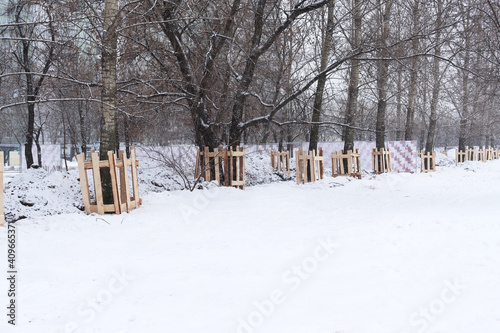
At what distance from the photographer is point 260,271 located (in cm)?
487

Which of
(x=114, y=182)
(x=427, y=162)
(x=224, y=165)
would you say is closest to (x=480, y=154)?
(x=427, y=162)

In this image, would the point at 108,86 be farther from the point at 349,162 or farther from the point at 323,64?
the point at 349,162

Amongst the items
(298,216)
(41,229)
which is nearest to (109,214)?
(41,229)

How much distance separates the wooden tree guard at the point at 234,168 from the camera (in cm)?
1262

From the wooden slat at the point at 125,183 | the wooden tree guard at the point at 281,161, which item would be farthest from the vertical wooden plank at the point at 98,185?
the wooden tree guard at the point at 281,161

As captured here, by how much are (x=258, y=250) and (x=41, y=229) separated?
3.76 metres

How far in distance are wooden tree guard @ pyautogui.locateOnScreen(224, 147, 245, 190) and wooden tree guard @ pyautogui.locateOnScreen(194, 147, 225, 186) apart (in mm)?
251

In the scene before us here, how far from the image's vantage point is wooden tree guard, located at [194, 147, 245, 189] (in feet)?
41.4

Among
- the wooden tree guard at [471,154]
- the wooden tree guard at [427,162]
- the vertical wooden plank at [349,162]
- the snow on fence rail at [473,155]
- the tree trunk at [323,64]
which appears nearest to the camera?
the tree trunk at [323,64]

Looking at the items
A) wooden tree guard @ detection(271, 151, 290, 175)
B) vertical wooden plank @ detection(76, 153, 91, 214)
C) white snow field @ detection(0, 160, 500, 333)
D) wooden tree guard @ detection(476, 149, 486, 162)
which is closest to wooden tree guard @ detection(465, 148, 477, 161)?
wooden tree guard @ detection(476, 149, 486, 162)

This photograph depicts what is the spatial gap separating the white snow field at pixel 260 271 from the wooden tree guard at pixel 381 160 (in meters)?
11.7

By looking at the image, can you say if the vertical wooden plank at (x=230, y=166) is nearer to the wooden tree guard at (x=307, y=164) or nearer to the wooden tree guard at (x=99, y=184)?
the wooden tree guard at (x=307, y=164)

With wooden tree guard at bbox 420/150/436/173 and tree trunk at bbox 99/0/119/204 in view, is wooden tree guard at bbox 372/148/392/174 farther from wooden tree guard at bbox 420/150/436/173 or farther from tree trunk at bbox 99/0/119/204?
tree trunk at bbox 99/0/119/204

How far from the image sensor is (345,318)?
3488mm
